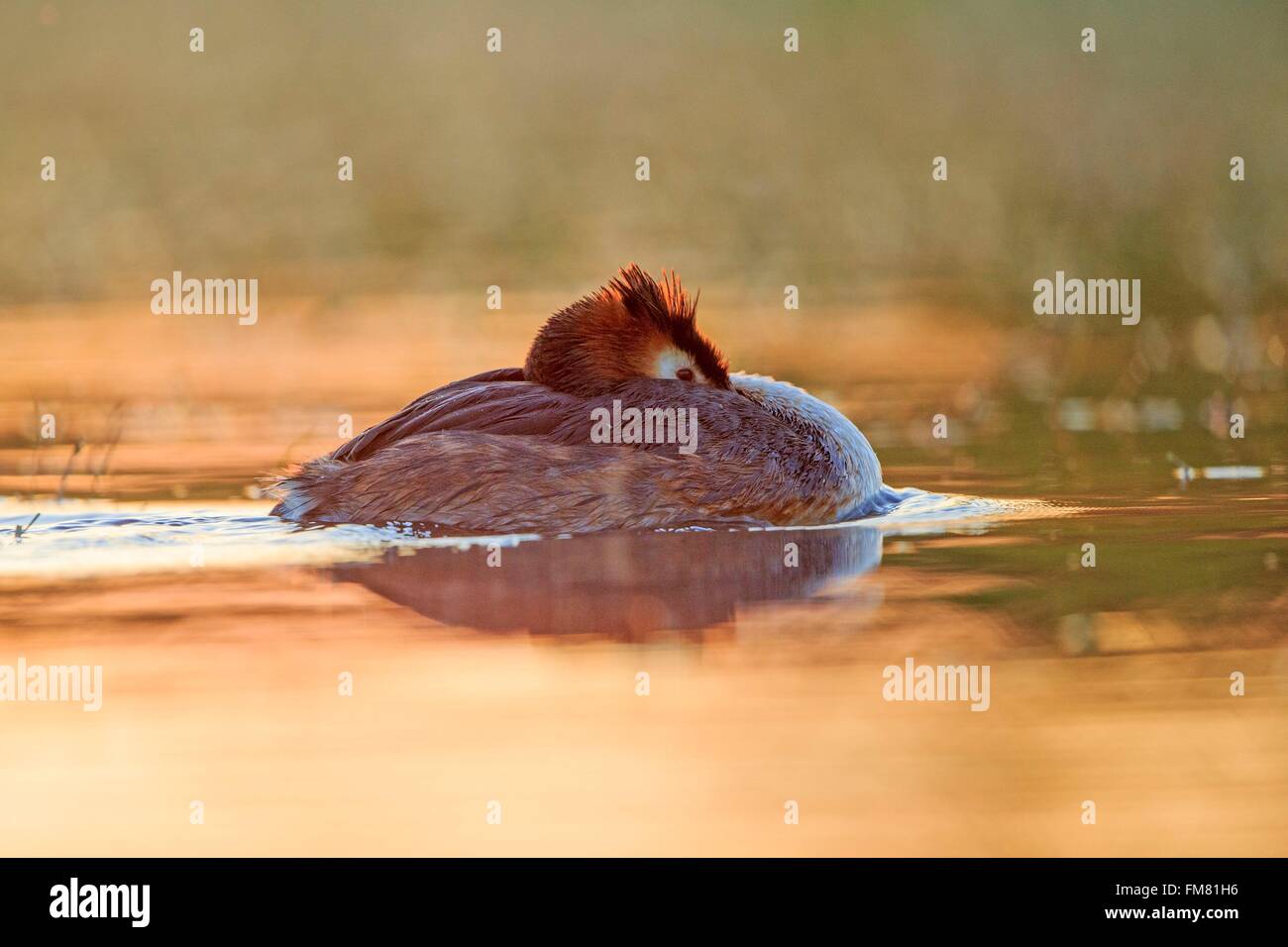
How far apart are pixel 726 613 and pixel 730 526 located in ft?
5.64

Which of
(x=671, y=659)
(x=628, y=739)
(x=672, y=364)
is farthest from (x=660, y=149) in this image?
(x=628, y=739)

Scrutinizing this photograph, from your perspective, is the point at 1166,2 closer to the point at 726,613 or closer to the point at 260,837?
the point at 726,613

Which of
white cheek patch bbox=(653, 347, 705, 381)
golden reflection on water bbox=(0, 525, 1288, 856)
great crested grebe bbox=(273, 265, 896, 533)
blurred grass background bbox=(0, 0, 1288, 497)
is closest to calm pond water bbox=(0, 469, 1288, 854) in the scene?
golden reflection on water bbox=(0, 525, 1288, 856)

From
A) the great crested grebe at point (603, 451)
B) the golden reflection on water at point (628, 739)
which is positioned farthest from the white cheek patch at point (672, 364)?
the golden reflection on water at point (628, 739)

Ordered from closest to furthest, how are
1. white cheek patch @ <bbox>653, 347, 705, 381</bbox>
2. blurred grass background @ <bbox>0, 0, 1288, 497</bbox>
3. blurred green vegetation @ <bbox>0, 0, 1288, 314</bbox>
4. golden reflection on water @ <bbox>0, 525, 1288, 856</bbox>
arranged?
1. golden reflection on water @ <bbox>0, 525, 1288, 856</bbox>
2. white cheek patch @ <bbox>653, 347, 705, 381</bbox>
3. blurred grass background @ <bbox>0, 0, 1288, 497</bbox>
4. blurred green vegetation @ <bbox>0, 0, 1288, 314</bbox>

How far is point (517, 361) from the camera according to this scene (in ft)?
44.9

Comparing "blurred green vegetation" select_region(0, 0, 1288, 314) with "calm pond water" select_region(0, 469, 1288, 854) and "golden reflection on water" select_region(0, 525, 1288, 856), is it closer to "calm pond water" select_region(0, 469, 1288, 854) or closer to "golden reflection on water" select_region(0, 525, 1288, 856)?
"calm pond water" select_region(0, 469, 1288, 854)

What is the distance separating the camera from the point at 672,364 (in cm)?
1003

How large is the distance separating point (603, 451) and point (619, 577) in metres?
1.15

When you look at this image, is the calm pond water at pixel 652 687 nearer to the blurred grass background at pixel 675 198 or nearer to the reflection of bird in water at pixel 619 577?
the reflection of bird in water at pixel 619 577

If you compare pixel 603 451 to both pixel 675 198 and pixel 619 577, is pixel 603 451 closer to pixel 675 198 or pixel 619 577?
pixel 619 577

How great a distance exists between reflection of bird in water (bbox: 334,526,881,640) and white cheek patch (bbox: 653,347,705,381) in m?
0.96

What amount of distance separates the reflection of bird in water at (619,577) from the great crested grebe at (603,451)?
0.69 feet

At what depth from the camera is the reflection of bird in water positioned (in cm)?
780
